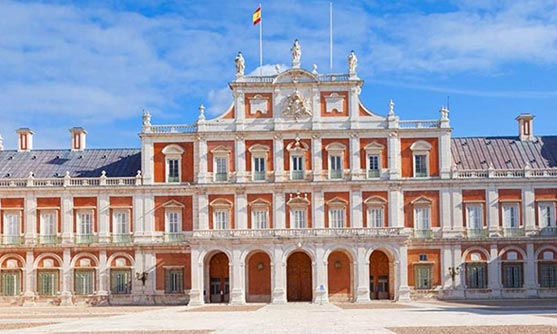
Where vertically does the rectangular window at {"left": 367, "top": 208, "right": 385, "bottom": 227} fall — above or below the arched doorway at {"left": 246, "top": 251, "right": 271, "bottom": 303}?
A: above

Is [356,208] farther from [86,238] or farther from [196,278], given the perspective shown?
[86,238]

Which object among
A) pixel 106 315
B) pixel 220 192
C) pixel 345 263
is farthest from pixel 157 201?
pixel 106 315

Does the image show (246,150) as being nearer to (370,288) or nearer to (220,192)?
(220,192)

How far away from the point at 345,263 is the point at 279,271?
5.47 meters

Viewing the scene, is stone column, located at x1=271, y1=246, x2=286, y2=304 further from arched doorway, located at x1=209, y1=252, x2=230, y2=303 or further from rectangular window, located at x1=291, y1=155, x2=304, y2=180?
rectangular window, located at x1=291, y1=155, x2=304, y2=180

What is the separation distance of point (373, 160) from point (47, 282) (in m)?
25.4

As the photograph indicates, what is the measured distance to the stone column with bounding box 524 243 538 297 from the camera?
6606 cm

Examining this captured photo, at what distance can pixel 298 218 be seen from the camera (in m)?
66.6

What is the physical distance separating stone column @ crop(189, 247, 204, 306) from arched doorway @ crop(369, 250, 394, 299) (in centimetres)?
1219

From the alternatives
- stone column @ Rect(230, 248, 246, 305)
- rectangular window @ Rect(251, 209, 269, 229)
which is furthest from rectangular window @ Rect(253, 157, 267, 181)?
stone column @ Rect(230, 248, 246, 305)

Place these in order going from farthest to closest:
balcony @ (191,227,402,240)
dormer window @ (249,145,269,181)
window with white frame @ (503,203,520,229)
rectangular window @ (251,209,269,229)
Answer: window with white frame @ (503,203,520,229), dormer window @ (249,145,269,181), rectangular window @ (251,209,269,229), balcony @ (191,227,402,240)

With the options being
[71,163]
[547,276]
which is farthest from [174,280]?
[547,276]

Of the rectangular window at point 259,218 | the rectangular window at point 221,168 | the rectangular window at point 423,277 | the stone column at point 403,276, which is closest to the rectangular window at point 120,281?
the rectangular window at point 221,168

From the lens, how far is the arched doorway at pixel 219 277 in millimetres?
66000
